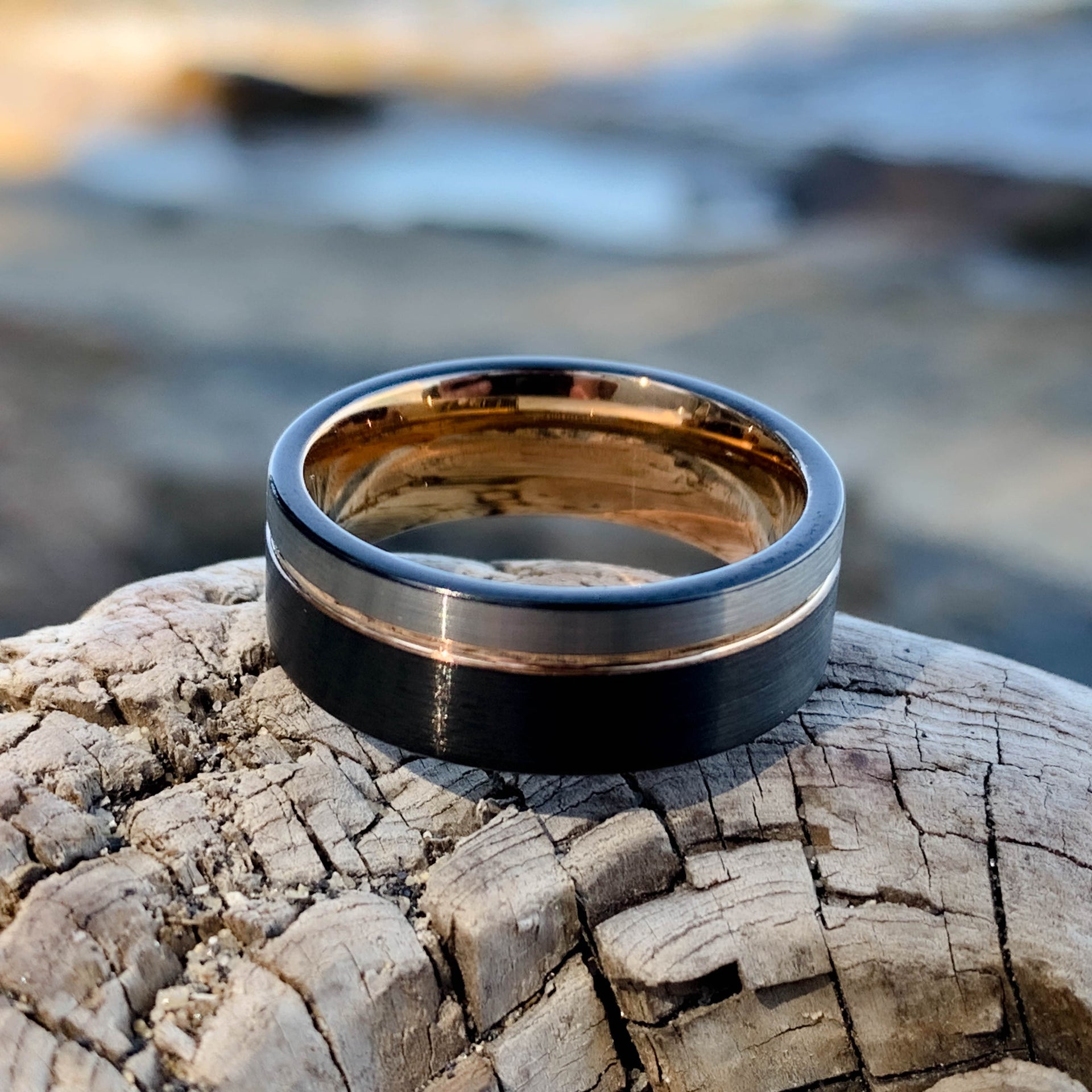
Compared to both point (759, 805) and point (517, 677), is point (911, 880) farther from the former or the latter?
point (517, 677)

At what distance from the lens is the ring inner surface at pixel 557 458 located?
1567 mm

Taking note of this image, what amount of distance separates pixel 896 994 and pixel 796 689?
306 mm

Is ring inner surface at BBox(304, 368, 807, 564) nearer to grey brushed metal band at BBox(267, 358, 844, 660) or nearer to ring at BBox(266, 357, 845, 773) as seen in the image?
ring at BBox(266, 357, 845, 773)

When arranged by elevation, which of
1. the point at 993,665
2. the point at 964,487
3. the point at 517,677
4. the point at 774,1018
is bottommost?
the point at 964,487

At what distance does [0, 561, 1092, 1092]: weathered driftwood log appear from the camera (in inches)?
40.6

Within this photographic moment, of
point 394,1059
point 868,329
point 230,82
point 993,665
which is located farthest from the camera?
point 230,82

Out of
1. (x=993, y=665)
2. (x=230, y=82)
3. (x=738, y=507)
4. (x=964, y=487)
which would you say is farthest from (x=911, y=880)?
(x=230, y=82)

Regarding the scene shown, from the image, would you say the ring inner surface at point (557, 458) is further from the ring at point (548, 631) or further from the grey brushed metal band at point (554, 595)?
the grey brushed metal band at point (554, 595)

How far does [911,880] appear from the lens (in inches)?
45.8

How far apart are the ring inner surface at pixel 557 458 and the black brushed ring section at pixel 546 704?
29cm

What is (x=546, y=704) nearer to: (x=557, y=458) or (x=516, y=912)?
(x=516, y=912)

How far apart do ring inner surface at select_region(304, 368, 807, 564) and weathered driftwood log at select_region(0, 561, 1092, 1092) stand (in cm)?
38

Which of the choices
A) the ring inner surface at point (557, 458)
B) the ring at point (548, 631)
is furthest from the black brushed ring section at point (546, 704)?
the ring inner surface at point (557, 458)

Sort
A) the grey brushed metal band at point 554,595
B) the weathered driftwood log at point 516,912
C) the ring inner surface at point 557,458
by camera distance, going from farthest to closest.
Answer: the ring inner surface at point 557,458 < the grey brushed metal band at point 554,595 < the weathered driftwood log at point 516,912
